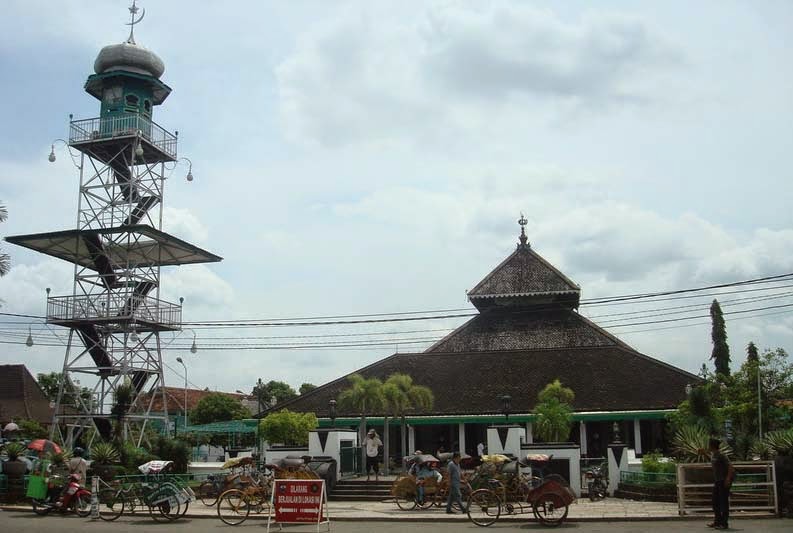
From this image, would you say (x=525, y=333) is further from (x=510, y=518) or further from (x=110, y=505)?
(x=110, y=505)

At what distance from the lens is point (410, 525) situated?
15.3 m

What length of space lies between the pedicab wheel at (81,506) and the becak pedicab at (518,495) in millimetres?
8229

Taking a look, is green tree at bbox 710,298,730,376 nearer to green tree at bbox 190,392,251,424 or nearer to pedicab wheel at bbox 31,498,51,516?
green tree at bbox 190,392,251,424

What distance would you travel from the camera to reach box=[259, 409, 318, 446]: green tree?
29.6m

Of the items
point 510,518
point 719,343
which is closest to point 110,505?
point 510,518

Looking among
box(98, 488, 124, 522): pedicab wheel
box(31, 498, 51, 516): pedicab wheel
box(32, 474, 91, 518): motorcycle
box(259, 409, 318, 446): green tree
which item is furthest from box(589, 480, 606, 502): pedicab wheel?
box(31, 498, 51, 516): pedicab wheel

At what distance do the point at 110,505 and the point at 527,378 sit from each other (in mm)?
18946

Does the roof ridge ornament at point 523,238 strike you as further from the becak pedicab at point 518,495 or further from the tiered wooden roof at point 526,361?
the becak pedicab at point 518,495

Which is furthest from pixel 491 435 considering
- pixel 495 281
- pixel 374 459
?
pixel 495 281

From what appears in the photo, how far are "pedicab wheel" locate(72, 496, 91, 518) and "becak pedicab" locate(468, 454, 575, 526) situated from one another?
8229 millimetres

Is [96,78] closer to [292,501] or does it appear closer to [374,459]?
[374,459]

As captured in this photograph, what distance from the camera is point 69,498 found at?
1761cm

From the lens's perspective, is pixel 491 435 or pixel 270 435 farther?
pixel 270 435

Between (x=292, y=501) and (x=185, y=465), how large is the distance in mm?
11984
